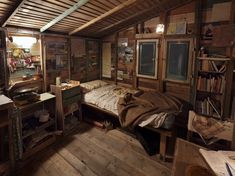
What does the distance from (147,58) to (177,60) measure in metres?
0.68

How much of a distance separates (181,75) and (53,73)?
8.67 ft

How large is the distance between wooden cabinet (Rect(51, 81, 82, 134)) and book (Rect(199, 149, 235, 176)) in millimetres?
2487

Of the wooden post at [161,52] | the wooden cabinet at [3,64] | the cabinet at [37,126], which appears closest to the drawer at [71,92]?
the cabinet at [37,126]

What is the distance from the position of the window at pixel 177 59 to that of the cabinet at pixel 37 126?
2353mm

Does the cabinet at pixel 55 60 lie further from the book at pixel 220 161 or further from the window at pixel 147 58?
the book at pixel 220 161

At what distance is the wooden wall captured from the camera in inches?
109

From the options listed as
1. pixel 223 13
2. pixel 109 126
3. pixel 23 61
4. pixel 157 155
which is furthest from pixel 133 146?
pixel 223 13

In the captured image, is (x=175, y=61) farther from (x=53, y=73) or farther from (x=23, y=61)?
(x=23, y=61)

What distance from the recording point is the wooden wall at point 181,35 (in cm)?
277

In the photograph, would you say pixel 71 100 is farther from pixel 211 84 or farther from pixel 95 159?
pixel 211 84

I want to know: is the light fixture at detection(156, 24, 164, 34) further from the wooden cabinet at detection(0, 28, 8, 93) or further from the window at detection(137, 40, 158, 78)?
the wooden cabinet at detection(0, 28, 8, 93)

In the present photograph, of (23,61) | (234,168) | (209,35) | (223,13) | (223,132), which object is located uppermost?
(223,13)

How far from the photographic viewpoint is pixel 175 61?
323 centimetres

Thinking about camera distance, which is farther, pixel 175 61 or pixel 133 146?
pixel 175 61
